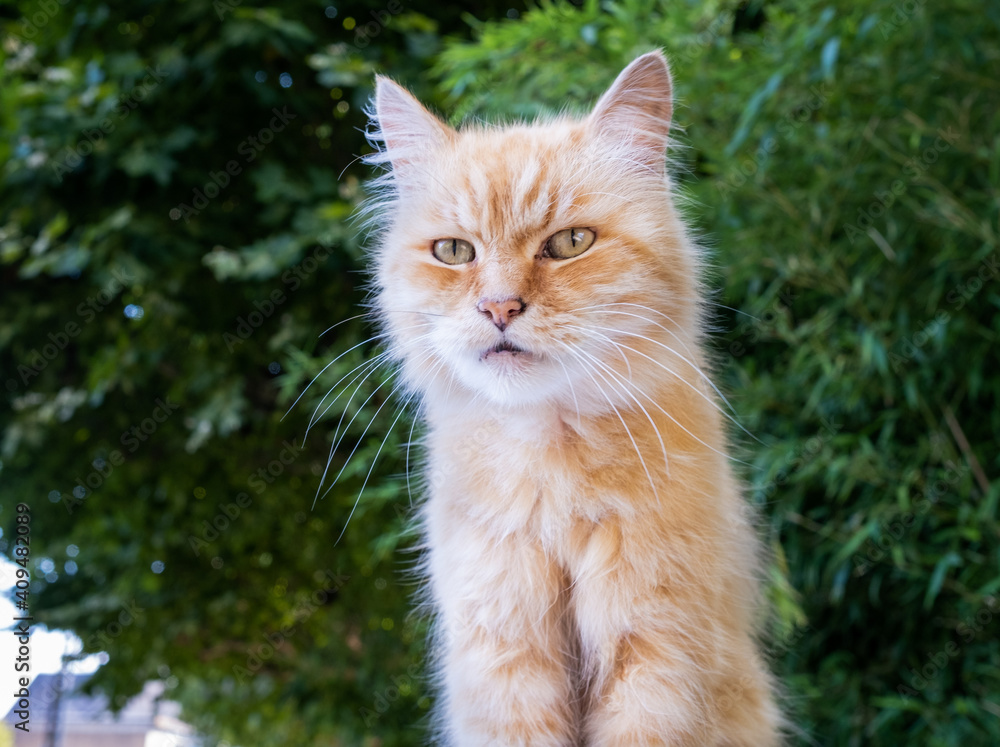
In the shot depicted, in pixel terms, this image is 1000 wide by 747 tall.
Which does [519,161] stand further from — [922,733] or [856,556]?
[922,733]

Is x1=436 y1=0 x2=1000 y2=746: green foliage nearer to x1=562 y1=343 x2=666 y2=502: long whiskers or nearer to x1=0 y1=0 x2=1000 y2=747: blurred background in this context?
x1=0 y1=0 x2=1000 y2=747: blurred background

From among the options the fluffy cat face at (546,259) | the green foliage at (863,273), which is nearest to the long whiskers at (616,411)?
the fluffy cat face at (546,259)

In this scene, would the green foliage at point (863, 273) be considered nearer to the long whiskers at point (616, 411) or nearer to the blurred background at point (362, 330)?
the blurred background at point (362, 330)

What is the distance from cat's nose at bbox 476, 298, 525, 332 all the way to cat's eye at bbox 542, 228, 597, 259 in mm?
83

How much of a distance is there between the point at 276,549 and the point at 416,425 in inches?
58.1

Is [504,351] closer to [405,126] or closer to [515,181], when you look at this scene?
[515,181]

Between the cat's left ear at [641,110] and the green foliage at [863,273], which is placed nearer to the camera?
the cat's left ear at [641,110]

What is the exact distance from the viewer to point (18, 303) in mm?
2115

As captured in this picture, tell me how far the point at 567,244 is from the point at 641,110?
18 cm

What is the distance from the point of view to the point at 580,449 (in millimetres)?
790

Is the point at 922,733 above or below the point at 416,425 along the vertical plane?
below

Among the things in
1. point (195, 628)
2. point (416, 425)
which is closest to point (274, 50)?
point (416, 425)

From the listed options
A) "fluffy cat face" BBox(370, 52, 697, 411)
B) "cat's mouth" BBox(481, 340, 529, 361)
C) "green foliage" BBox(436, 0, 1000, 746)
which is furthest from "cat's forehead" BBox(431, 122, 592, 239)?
"green foliage" BBox(436, 0, 1000, 746)

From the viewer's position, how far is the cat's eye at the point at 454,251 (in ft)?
2.73
